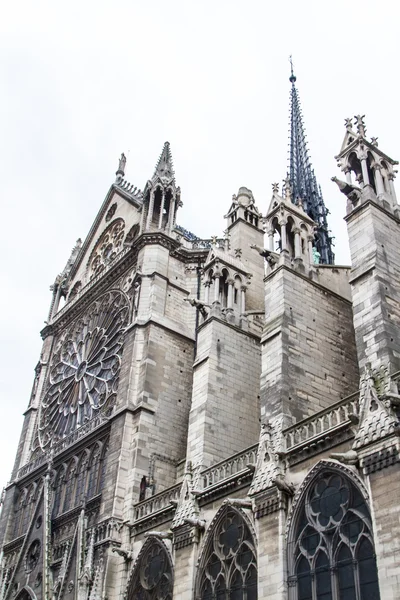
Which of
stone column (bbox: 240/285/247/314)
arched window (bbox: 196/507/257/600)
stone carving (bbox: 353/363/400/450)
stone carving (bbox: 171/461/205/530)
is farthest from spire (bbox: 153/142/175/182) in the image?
stone carving (bbox: 353/363/400/450)

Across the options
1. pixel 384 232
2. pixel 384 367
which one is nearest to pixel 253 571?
pixel 384 367

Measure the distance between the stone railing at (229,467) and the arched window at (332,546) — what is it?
2.44m

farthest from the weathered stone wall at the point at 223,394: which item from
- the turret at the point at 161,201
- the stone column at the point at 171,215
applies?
the turret at the point at 161,201

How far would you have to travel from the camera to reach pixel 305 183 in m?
44.1

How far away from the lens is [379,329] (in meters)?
13.1

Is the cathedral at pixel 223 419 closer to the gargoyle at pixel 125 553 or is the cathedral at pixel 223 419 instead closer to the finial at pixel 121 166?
the gargoyle at pixel 125 553

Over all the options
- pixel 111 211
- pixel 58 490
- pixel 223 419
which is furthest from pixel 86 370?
pixel 223 419

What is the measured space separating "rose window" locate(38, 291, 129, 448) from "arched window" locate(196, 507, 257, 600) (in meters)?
8.70

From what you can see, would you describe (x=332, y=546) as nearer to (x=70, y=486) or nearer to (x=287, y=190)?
(x=287, y=190)

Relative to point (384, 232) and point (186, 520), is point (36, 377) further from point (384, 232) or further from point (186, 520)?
point (384, 232)

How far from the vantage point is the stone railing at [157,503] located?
16844 millimetres

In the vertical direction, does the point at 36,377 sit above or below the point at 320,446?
above

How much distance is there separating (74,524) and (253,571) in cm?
894

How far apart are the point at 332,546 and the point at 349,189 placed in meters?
8.61
